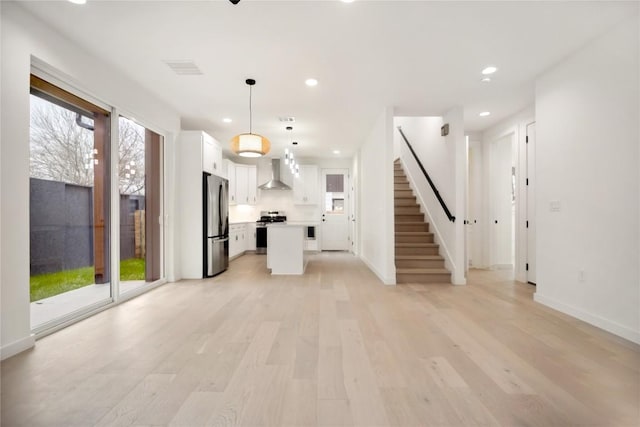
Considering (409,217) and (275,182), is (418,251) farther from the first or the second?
(275,182)

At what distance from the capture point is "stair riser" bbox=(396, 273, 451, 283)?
5.06 meters

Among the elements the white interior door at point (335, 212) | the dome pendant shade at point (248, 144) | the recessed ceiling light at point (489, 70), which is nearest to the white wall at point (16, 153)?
the dome pendant shade at point (248, 144)

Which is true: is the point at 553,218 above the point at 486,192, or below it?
below

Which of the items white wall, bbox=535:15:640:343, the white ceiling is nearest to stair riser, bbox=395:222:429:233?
the white ceiling

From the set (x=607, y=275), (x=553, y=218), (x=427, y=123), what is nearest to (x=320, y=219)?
(x=427, y=123)

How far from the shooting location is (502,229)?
629 centimetres

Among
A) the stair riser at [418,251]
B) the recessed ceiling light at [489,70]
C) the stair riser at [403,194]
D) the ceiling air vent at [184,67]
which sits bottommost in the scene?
the stair riser at [418,251]

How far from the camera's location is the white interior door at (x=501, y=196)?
6133mm

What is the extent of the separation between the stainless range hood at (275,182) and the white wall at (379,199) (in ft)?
8.42

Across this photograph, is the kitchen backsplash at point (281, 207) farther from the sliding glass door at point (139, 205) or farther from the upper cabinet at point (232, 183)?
the sliding glass door at point (139, 205)

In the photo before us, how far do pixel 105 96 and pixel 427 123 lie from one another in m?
5.53

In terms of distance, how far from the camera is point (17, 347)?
2.42 metres

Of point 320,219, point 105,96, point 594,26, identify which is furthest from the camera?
point 320,219

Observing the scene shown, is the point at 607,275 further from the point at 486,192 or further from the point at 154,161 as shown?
the point at 154,161
